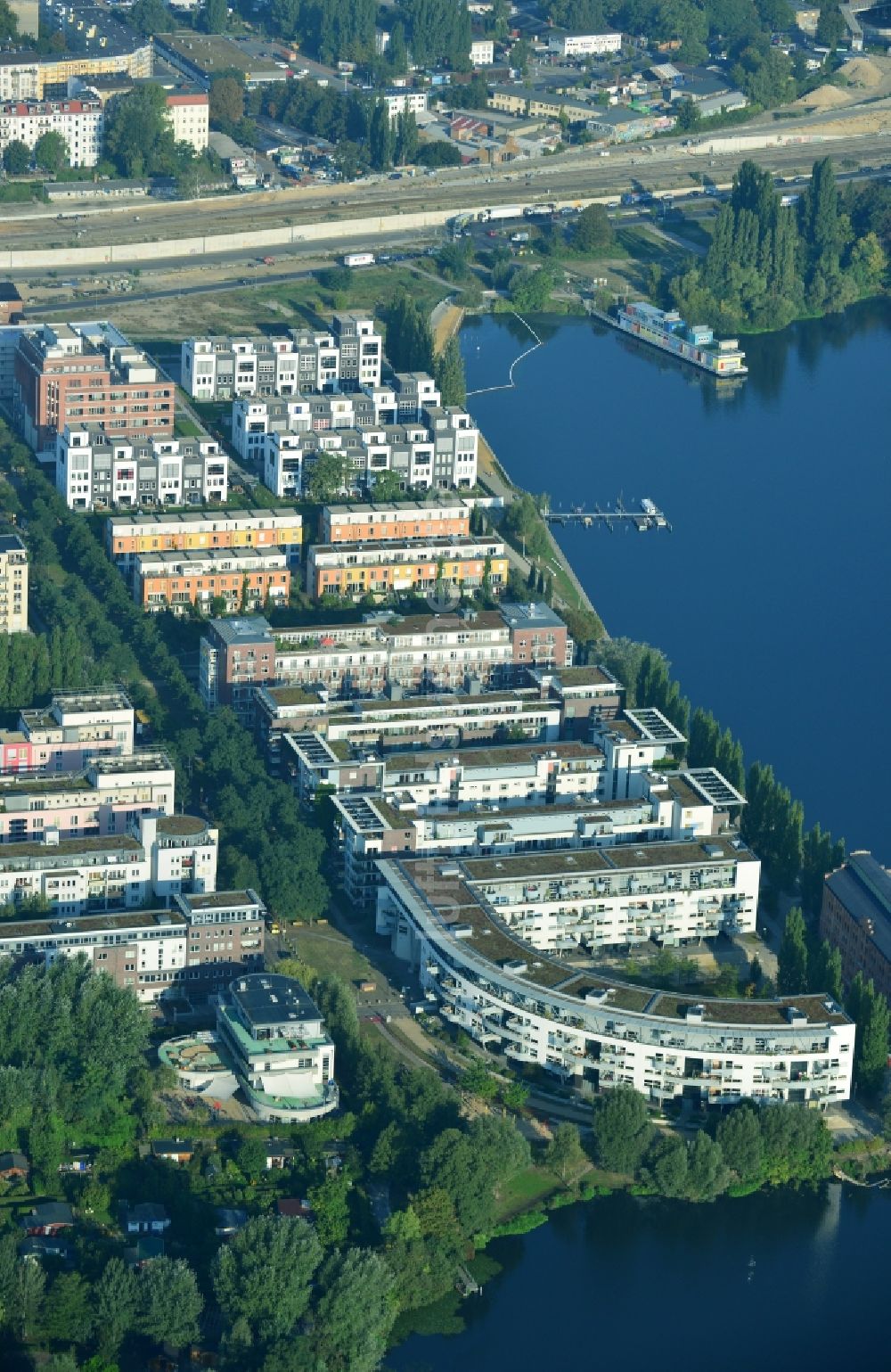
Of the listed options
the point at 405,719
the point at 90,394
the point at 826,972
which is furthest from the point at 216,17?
the point at 826,972

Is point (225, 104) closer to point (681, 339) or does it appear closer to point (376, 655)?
point (681, 339)

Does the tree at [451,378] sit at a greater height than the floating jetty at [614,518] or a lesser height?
greater

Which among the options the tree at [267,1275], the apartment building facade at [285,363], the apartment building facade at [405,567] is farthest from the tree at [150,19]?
the tree at [267,1275]

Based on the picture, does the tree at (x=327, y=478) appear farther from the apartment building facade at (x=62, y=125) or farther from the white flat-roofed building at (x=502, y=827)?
the apartment building facade at (x=62, y=125)

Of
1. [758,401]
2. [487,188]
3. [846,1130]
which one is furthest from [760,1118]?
[487,188]

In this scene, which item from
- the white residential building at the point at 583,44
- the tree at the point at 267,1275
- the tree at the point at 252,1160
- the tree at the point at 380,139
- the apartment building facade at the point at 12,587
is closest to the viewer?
the tree at the point at 267,1275

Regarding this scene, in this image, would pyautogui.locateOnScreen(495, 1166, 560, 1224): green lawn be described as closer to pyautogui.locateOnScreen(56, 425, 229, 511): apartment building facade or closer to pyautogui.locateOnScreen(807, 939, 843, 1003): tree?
pyautogui.locateOnScreen(807, 939, 843, 1003): tree
